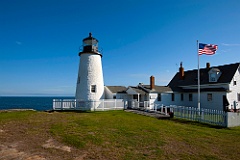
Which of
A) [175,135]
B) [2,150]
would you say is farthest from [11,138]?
[175,135]

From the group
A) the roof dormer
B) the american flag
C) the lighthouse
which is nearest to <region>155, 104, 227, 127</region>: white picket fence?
the american flag

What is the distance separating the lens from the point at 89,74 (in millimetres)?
20891

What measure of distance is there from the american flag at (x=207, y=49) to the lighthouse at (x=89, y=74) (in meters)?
11.4

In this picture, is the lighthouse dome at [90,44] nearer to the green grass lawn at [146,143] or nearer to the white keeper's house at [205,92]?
the white keeper's house at [205,92]

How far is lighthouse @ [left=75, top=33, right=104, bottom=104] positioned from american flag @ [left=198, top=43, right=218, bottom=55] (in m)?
11.4

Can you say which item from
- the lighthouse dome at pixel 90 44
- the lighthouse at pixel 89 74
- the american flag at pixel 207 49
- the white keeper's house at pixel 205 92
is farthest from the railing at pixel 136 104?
the american flag at pixel 207 49

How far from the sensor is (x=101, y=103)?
19750mm

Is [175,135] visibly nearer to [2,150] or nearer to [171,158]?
[171,158]

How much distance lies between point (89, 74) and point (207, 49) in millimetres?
12919

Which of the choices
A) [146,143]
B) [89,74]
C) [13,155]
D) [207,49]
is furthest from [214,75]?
[13,155]

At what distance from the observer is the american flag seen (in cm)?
1747

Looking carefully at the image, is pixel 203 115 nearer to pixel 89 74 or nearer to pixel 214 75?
pixel 214 75

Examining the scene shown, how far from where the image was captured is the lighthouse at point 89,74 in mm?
20725

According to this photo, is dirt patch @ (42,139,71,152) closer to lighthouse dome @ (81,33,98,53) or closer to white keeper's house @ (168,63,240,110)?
lighthouse dome @ (81,33,98,53)
